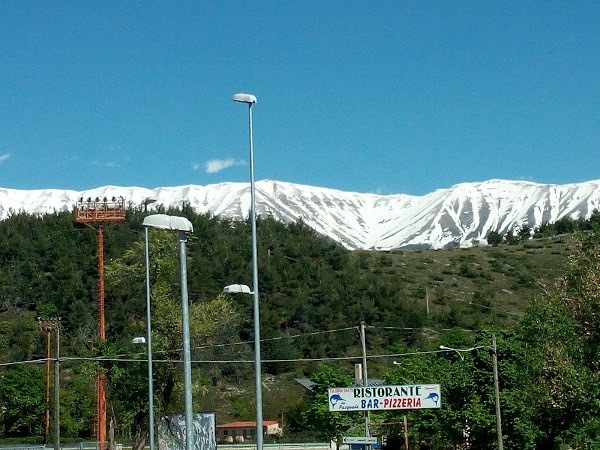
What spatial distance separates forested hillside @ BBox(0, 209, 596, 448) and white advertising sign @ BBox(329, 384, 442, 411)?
9163 millimetres

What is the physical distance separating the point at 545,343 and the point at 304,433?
168ft

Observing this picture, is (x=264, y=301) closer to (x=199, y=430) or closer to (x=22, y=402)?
(x=22, y=402)

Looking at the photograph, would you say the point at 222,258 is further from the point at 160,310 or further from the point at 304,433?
the point at 160,310

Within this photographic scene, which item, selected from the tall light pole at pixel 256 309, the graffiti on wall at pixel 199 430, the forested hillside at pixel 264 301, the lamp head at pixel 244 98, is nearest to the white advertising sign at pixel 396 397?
the forested hillside at pixel 264 301

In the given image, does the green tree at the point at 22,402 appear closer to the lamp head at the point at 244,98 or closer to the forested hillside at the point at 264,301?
the forested hillside at the point at 264,301

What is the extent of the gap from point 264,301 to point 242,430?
2476 centimetres

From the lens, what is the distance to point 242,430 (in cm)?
9325

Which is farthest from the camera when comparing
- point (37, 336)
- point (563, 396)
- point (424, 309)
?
point (424, 309)

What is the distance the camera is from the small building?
294 feet

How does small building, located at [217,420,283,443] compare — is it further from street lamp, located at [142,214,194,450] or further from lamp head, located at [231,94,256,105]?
street lamp, located at [142,214,194,450]

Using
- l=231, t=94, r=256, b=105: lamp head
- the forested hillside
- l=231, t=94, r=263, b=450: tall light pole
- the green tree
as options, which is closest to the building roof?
the forested hillside

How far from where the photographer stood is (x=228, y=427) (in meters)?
91.1

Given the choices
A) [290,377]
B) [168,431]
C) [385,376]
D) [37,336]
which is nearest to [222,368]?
[290,377]

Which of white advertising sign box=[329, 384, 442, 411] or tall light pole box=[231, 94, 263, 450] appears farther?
white advertising sign box=[329, 384, 442, 411]
